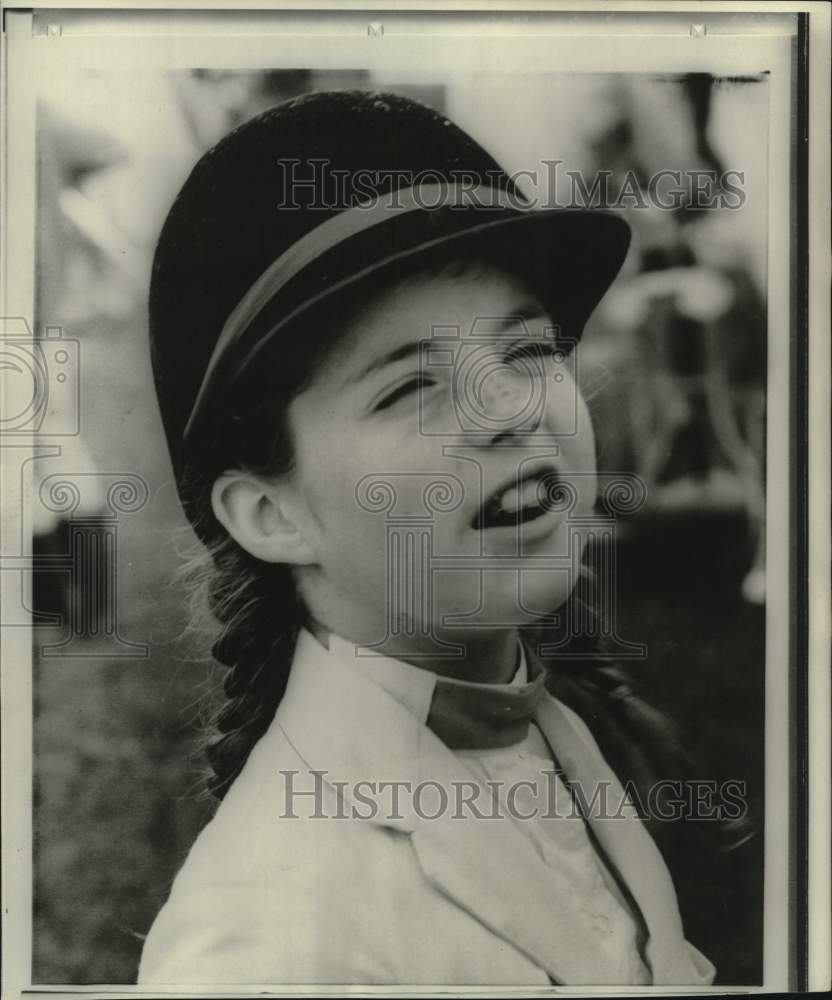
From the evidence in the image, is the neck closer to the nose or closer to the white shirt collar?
the white shirt collar

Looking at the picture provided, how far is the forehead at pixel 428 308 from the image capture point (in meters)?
2.24

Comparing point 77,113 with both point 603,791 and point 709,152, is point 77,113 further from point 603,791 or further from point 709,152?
point 603,791

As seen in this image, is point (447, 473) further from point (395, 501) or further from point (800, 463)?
point (800, 463)

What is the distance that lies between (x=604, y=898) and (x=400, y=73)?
182 cm

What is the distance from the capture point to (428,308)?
7.40 feet

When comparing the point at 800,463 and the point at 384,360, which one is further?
the point at 800,463

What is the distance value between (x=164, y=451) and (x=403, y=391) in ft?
1.72

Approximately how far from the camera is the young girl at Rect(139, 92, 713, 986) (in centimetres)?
226

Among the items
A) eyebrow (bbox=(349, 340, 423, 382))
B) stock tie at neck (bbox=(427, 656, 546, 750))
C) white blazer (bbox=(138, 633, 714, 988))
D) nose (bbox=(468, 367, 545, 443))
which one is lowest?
white blazer (bbox=(138, 633, 714, 988))

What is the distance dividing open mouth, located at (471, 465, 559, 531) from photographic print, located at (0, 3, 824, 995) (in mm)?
14

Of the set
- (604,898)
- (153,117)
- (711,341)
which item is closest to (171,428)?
(153,117)

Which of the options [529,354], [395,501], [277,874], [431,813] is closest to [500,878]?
[431,813]

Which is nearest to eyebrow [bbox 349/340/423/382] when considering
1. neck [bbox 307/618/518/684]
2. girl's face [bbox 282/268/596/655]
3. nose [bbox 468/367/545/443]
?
girl's face [bbox 282/268/596/655]

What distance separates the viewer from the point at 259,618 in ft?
7.54
